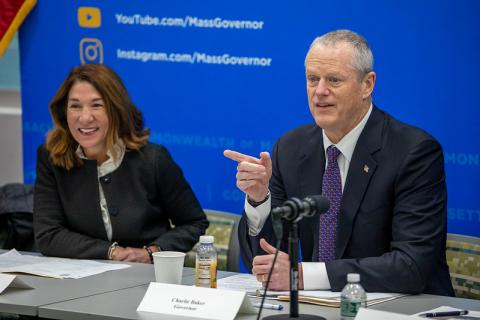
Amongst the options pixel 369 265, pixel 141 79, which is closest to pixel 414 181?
pixel 369 265

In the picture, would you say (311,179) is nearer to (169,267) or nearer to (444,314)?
(169,267)

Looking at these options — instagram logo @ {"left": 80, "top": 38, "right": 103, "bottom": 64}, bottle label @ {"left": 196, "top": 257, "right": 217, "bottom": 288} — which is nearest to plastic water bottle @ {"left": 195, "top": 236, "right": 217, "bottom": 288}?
bottle label @ {"left": 196, "top": 257, "right": 217, "bottom": 288}

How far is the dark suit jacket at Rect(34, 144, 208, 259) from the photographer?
4.20m

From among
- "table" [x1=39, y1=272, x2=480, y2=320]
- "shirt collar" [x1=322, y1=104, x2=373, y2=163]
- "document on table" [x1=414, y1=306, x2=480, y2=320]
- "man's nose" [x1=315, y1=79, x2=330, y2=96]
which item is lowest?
"document on table" [x1=414, y1=306, x2=480, y2=320]

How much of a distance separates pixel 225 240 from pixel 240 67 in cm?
114

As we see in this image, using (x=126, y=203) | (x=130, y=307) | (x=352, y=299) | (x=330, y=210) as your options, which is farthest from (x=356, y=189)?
(x=126, y=203)

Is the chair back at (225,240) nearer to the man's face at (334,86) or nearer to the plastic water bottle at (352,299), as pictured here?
the man's face at (334,86)

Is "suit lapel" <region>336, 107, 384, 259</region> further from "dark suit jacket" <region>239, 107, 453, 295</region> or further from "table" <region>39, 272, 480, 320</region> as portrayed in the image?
"table" <region>39, 272, 480, 320</region>

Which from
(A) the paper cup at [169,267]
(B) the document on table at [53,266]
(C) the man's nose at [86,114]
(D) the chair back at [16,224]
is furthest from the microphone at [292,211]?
(D) the chair back at [16,224]

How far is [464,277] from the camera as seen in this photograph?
3.82m

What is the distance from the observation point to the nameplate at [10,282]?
3.24m

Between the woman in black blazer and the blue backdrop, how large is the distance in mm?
890

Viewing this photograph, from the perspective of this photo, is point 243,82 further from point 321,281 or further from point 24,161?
point 321,281

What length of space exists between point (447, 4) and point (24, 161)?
9.70 feet
